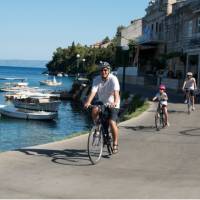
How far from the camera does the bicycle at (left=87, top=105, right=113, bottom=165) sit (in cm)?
1078

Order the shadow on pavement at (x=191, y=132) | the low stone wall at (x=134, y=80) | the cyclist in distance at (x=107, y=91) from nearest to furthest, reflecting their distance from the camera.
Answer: the cyclist in distance at (x=107, y=91), the shadow on pavement at (x=191, y=132), the low stone wall at (x=134, y=80)

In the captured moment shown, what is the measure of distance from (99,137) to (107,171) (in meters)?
1.01

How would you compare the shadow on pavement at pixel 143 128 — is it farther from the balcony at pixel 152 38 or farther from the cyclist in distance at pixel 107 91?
the balcony at pixel 152 38

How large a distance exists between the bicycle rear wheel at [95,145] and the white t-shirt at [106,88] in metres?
0.65

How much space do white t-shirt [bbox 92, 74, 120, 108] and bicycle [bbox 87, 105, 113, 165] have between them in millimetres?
183

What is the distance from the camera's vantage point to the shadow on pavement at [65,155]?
10.8 m

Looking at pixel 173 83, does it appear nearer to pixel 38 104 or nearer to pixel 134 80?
pixel 134 80

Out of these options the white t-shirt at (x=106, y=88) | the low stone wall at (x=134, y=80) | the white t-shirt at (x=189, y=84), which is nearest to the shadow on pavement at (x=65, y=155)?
the white t-shirt at (x=106, y=88)

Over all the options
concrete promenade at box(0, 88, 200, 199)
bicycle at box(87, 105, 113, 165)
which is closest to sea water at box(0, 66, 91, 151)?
concrete promenade at box(0, 88, 200, 199)

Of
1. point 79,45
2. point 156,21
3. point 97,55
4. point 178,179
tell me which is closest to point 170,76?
point 156,21

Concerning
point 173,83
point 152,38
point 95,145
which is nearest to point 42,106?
point 173,83

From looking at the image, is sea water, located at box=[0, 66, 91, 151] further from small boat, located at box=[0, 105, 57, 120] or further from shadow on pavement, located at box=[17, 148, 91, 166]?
shadow on pavement, located at box=[17, 148, 91, 166]

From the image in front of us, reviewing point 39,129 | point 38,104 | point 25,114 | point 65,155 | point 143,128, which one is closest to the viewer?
point 65,155

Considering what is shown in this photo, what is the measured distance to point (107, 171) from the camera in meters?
10.1
